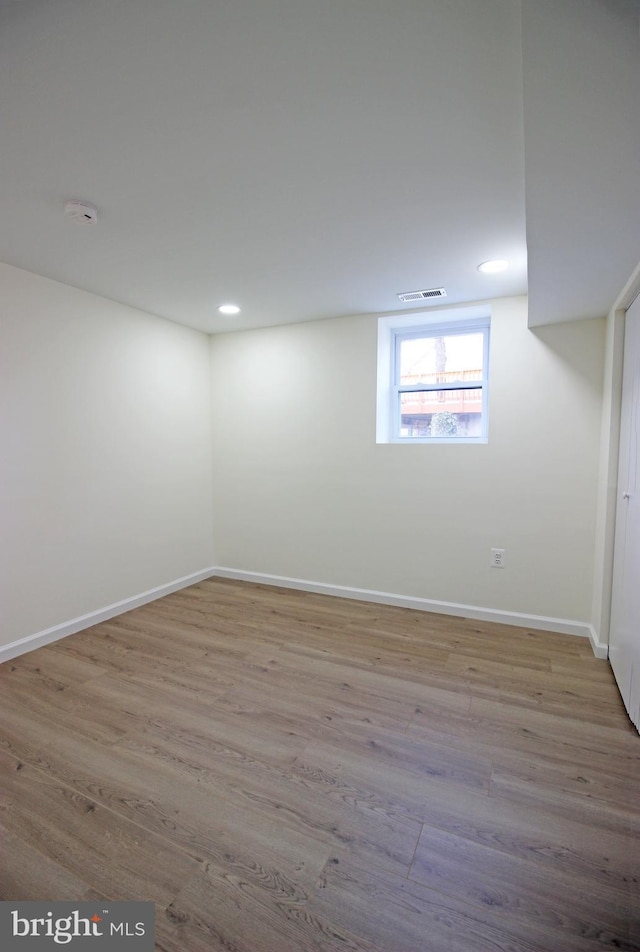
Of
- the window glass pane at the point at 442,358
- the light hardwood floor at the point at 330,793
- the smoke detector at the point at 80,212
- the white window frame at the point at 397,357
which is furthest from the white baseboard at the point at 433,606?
the smoke detector at the point at 80,212

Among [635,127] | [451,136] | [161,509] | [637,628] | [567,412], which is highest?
[451,136]

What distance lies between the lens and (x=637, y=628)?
77.4 inches

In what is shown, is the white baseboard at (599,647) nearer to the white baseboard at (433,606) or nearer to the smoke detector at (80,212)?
the white baseboard at (433,606)

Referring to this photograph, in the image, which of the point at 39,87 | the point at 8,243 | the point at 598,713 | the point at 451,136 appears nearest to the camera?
the point at 39,87

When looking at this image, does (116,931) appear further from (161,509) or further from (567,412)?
(567,412)

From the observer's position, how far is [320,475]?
149 inches

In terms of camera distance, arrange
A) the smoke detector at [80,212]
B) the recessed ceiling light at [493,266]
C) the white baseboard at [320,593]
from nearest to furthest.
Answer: the smoke detector at [80,212]
the recessed ceiling light at [493,266]
the white baseboard at [320,593]

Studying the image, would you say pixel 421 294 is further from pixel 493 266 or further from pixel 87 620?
pixel 87 620

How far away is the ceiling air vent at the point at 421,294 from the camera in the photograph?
A: 296 centimetres

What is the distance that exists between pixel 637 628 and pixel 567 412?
154cm

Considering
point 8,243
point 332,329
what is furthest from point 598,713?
point 8,243

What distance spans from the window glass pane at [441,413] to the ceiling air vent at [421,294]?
2.57 ft

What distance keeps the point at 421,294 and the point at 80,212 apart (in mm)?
2137

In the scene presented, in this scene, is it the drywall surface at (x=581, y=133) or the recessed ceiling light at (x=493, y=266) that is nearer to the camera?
the drywall surface at (x=581, y=133)
